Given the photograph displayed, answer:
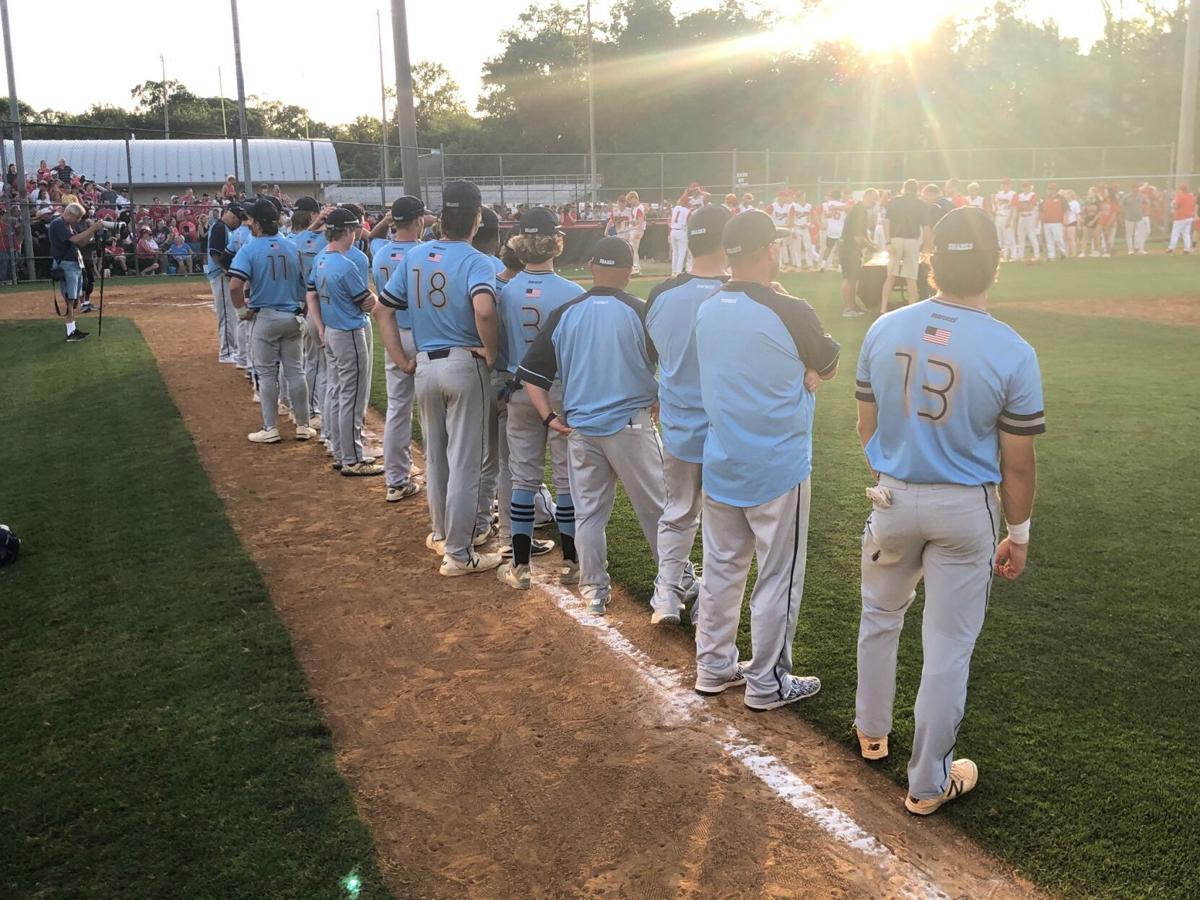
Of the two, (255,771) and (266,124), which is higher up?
(266,124)

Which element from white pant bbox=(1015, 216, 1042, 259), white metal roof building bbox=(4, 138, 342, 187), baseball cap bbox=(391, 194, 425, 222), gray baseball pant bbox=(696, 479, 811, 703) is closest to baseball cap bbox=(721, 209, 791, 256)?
gray baseball pant bbox=(696, 479, 811, 703)

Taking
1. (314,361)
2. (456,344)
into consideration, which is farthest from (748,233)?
(314,361)

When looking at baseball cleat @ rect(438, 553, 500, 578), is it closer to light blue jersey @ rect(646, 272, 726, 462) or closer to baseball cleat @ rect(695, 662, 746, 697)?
light blue jersey @ rect(646, 272, 726, 462)

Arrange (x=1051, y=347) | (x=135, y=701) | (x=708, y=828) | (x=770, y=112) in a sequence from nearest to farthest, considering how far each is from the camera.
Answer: (x=708, y=828), (x=135, y=701), (x=1051, y=347), (x=770, y=112)

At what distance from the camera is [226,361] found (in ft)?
50.7

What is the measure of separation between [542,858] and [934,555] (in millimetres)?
1788

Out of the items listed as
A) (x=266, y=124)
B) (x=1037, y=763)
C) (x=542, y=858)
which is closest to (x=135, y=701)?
(x=542, y=858)

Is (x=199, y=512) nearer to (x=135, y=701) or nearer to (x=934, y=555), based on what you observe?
Answer: (x=135, y=701)

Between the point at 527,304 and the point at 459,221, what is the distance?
0.67m

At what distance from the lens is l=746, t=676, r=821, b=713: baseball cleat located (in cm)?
482

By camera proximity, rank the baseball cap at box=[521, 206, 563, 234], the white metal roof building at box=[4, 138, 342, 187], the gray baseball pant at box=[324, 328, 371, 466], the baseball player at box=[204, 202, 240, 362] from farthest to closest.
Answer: the white metal roof building at box=[4, 138, 342, 187], the baseball player at box=[204, 202, 240, 362], the gray baseball pant at box=[324, 328, 371, 466], the baseball cap at box=[521, 206, 563, 234]

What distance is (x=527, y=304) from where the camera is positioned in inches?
251

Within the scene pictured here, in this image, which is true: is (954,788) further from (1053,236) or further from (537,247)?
(1053,236)

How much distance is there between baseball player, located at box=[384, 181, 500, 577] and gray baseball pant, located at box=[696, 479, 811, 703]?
7.28 ft
